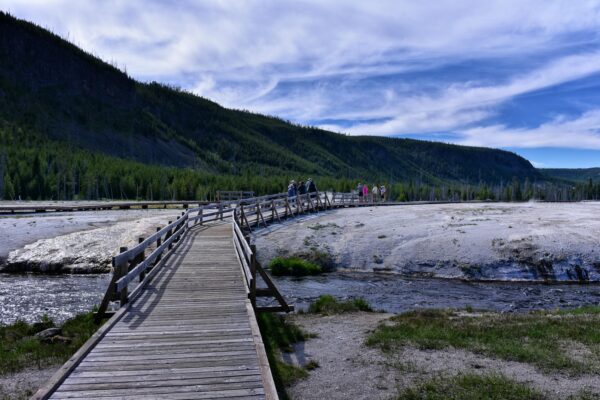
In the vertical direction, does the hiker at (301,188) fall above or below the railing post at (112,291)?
above

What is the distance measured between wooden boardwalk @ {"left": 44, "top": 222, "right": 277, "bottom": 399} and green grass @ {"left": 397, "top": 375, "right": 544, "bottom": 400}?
9.50ft

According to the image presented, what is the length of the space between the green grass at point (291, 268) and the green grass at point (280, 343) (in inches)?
376

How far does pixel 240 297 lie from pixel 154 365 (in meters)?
4.45

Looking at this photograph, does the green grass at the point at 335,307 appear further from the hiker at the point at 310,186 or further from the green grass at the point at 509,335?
the hiker at the point at 310,186

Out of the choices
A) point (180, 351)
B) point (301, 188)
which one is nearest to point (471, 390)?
point (180, 351)

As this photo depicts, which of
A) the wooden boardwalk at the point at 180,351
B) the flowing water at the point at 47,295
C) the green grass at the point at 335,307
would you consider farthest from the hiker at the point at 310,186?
the wooden boardwalk at the point at 180,351

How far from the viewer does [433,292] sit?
2066cm

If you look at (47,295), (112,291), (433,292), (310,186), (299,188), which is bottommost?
(433,292)

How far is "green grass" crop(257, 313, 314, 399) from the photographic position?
378 inches

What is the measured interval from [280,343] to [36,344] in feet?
17.9

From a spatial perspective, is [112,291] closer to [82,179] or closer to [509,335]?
[509,335]

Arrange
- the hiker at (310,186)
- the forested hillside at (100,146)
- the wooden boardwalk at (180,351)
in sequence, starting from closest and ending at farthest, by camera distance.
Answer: the wooden boardwalk at (180,351), the hiker at (310,186), the forested hillside at (100,146)

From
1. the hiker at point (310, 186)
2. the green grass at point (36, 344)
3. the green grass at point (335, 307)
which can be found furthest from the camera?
A: the hiker at point (310, 186)

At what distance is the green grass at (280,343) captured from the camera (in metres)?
9.61
